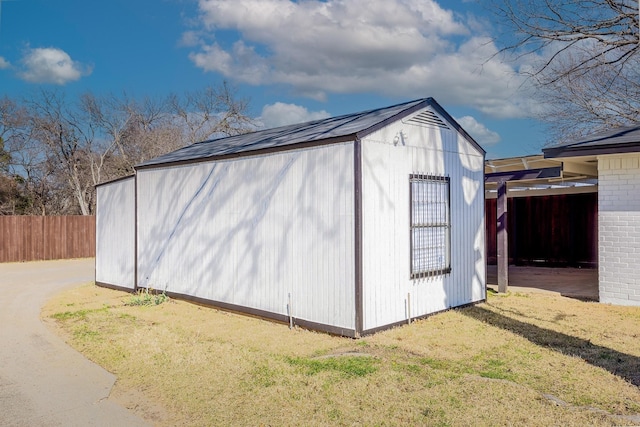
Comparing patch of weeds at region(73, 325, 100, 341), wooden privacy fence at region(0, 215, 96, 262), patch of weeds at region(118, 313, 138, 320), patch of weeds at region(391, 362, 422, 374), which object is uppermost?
wooden privacy fence at region(0, 215, 96, 262)

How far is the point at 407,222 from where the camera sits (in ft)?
22.9

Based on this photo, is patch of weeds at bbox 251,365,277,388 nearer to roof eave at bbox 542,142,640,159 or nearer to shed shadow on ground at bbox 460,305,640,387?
shed shadow on ground at bbox 460,305,640,387

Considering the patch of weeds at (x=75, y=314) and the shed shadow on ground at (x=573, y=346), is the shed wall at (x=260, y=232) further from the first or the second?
the shed shadow on ground at (x=573, y=346)

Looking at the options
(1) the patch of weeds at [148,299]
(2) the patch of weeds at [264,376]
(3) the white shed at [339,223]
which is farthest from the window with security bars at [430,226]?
(1) the patch of weeds at [148,299]

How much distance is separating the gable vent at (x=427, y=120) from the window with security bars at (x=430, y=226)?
0.79 meters

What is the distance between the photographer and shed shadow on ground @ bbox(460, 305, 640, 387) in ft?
15.8

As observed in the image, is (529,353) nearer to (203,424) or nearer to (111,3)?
(203,424)

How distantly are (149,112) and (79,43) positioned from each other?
21.7 feet

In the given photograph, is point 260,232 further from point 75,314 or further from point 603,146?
point 603,146

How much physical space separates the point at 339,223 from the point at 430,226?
167 centimetres

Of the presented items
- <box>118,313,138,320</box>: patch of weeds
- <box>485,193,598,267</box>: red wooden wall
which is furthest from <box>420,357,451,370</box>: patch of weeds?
<box>485,193,598,267</box>: red wooden wall

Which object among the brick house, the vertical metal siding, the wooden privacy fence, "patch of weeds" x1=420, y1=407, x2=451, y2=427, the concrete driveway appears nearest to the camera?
"patch of weeds" x1=420, y1=407, x2=451, y2=427

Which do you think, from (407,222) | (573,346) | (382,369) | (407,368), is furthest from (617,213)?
(382,369)

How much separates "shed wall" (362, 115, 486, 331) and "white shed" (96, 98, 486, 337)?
0.07ft
